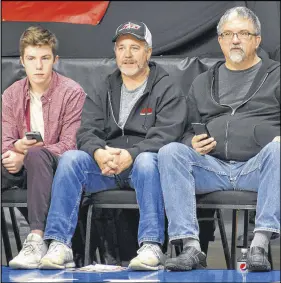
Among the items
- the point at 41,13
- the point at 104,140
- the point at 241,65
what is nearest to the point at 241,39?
the point at 241,65

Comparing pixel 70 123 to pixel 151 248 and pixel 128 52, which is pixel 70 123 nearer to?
pixel 128 52

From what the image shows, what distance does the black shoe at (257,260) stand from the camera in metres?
4.71

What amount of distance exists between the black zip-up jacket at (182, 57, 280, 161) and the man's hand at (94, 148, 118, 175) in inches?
15.5

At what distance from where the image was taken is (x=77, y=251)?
585cm

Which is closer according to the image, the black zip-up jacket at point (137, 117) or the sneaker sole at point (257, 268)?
the sneaker sole at point (257, 268)

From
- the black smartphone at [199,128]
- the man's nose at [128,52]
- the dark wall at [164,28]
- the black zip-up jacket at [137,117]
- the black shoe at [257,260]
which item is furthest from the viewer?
the dark wall at [164,28]

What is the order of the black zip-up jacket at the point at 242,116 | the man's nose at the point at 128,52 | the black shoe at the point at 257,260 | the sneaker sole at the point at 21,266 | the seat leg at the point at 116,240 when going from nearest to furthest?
the black shoe at the point at 257,260 → the sneaker sole at the point at 21,266 → the black zip-up jacket at the point at 242,116 → the man's nose at the point at 128,52 → the seat leg at the point at 116,240

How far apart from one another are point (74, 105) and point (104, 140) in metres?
0.33

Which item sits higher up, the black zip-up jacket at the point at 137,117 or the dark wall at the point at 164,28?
the dark wall at the point at 164,28

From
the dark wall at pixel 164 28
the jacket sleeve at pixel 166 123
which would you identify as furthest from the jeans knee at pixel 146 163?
the dark wall at pixel 164 28

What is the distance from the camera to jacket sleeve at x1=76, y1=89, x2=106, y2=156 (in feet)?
17.7

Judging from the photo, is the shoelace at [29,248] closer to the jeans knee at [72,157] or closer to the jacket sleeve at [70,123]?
the jeans knee at [72,157]

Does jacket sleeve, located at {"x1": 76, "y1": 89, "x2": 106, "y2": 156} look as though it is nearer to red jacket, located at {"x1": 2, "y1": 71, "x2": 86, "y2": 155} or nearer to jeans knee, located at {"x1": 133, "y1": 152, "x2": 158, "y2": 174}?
red jacket, located at {"x1": 2, "y1": 71, "x2": 86, "y2": 155}

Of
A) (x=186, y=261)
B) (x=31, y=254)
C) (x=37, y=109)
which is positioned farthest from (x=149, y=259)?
(x=37, y=109)
